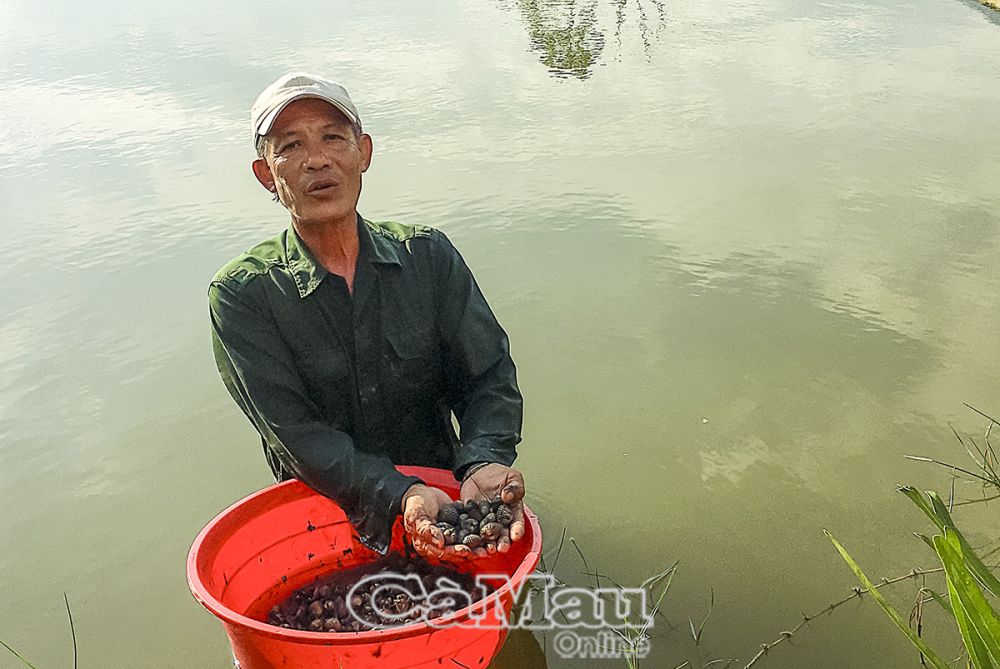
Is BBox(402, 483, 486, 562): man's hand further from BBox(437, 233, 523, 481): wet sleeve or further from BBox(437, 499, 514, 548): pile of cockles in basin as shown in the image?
BBox(437, 233, 523, 481): wet sleeve

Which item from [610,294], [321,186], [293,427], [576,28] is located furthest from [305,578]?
[576,28]

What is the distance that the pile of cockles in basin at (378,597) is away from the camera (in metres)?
→ 1.88

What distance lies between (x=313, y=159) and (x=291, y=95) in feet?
0.40

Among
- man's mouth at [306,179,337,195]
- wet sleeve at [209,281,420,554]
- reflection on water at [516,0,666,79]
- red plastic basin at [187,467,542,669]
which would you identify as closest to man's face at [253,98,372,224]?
man's mouth at [306,179,337,195]

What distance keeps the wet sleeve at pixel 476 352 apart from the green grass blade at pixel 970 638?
930 mm

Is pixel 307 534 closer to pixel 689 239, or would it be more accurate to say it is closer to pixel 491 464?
pixel 491 464

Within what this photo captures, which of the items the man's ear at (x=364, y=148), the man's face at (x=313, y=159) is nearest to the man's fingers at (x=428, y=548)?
the man's face at (x=313, y=159)

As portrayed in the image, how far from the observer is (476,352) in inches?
75.1

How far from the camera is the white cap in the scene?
1738mm

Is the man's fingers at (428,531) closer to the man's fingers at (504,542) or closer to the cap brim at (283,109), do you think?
the man's fingers at (504,542)

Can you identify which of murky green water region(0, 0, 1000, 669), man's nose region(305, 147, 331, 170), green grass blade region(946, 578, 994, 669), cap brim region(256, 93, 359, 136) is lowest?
murky green water region(0, 0, 1000, 669)

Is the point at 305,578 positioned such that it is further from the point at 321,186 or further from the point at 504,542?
the point at 321,186

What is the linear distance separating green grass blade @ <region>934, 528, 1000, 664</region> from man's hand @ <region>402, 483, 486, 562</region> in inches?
29.7

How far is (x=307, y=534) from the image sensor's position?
2.06 meters
